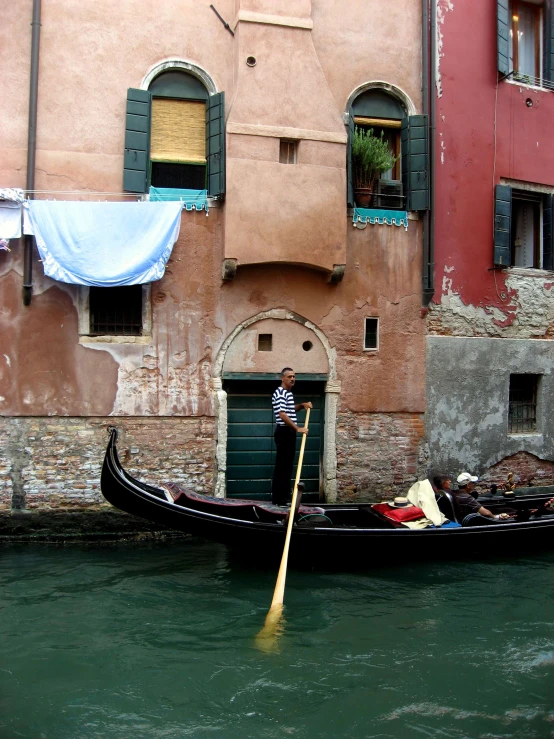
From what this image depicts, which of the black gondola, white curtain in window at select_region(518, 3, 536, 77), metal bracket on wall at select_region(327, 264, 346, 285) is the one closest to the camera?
the black gondola

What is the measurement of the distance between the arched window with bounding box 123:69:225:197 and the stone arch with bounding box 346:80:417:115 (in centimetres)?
134

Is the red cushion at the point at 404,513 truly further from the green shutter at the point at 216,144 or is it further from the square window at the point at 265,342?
the green shutter at the point at 216,144

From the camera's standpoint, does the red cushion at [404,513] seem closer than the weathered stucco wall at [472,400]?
Yes

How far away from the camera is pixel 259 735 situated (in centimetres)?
344

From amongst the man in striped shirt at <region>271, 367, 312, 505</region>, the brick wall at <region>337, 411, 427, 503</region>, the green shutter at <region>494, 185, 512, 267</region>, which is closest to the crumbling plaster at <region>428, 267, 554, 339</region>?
the green shutter at <region>494, 185, 512, 267</region>

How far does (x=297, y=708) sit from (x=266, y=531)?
1839mm

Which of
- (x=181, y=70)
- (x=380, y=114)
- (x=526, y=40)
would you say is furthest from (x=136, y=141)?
(x=526, y=40)

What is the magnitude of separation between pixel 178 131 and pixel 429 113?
8.11ft

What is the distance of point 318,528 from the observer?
5.48 meters

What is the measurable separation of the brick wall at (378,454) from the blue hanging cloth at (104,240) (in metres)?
2.33

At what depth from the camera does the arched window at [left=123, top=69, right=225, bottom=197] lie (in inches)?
262

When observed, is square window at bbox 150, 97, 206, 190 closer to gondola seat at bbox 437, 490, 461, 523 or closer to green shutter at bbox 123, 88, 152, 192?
green shutter at bbox 123, 88, 152, 192

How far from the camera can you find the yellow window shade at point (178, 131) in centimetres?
689

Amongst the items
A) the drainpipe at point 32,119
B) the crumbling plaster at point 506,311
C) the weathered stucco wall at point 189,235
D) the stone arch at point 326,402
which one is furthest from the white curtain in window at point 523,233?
the drainpipe at point 32,119
